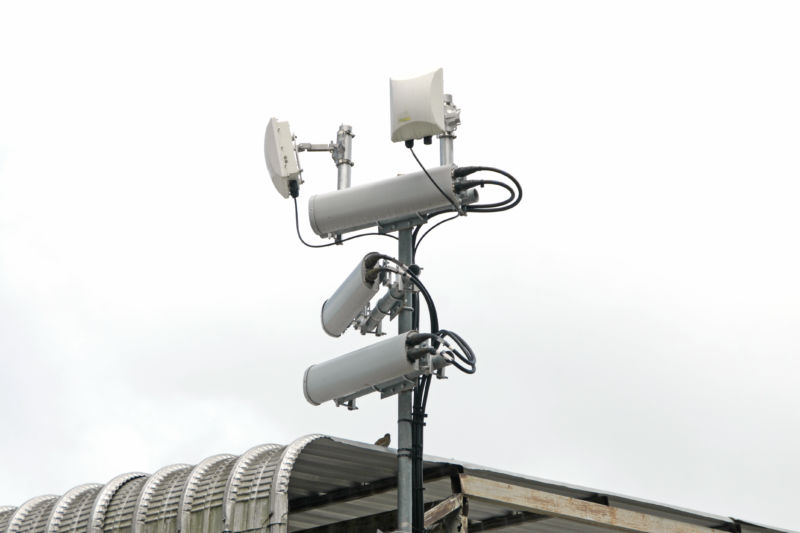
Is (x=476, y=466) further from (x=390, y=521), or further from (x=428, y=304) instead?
(x=428, y=304)

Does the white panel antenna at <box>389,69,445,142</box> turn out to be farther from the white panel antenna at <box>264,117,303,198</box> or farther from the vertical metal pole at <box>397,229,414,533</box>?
the white panel antenna at <box>264,117,303,198</box>

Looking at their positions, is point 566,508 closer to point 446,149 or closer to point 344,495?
point 344,495

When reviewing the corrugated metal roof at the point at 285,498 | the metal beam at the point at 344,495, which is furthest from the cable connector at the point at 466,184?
the metal beam at the point at 344,495

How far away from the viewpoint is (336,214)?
12.5m

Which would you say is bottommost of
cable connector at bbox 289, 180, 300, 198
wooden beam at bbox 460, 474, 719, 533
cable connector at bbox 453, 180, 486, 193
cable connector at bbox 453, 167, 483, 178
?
wooden beam at bbox 460, 474, 719, 533

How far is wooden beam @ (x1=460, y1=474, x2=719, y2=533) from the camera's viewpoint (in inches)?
523

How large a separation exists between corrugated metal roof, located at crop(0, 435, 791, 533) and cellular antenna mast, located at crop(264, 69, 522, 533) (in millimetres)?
1416

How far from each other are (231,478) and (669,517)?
5.99 meters

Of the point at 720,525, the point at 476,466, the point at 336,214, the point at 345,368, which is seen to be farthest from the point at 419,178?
the point at 720,525

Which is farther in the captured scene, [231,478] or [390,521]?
[390,521]

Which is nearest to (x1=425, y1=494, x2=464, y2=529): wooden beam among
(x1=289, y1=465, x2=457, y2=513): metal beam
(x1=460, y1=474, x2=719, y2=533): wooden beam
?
(x1=460, y1=474, x2=719, y2=533): wooden beam

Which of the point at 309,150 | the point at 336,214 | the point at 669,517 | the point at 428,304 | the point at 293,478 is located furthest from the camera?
the point at 669,517

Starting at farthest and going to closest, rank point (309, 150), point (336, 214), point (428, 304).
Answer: point (309, 150), point (336, 214), point (428, 304)

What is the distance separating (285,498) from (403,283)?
9.39 ft
